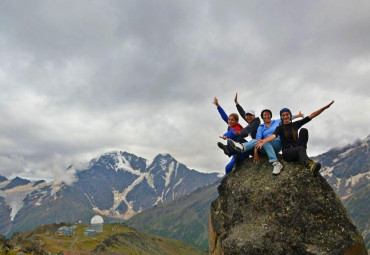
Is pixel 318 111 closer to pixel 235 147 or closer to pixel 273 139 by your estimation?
pixel 273 139

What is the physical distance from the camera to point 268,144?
49.9 ft

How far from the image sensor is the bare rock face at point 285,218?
12797 millimetres

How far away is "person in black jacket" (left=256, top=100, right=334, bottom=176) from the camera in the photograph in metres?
14.7

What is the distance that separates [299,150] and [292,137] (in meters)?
0.73

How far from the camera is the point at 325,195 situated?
45.2 ft

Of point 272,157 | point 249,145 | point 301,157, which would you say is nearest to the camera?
point 301,157

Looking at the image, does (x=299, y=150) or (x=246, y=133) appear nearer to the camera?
(x=299, y=150)

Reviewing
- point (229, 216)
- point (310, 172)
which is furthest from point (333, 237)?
point (229, 216)

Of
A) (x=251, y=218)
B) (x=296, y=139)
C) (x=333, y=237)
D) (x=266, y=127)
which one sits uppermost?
(x=266, y=127)

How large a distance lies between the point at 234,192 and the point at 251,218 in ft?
5.99

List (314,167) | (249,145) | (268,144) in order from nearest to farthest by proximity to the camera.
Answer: (314,167)
(268,144)
(249,145)

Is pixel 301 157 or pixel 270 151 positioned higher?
pixel 270 151

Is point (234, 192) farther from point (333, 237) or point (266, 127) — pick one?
point (333, 237)

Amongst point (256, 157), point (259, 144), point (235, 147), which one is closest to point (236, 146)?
point (235, 147)
